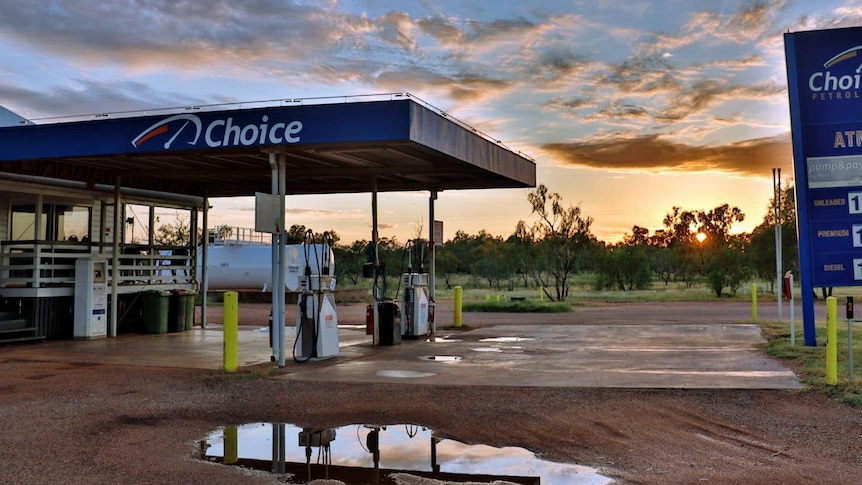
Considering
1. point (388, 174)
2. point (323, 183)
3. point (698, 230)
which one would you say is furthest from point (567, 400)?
point (698, 230)

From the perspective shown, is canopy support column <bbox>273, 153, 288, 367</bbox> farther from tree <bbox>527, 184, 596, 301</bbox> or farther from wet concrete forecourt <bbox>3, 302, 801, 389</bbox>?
tree <bbox>527, 184, 596, 301</bbox>

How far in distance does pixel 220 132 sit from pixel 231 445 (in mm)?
7062

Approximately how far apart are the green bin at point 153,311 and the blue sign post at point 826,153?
15.1 metres

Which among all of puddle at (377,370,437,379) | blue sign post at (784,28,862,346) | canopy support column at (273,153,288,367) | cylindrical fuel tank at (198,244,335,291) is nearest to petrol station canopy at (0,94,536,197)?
canopy support column at (273,153,288,367)

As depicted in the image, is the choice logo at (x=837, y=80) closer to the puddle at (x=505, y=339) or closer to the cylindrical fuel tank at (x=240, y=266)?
the puddle at (x=505, y=339)

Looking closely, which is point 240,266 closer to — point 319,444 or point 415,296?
point 415,296

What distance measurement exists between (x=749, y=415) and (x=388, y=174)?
10.5 metres

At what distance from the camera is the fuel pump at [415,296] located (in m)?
18.4

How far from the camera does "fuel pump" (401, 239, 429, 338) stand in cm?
1842

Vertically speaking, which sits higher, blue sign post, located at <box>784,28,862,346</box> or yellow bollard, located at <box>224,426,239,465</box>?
blue sign post, located at <box>784,28,862,346</box>

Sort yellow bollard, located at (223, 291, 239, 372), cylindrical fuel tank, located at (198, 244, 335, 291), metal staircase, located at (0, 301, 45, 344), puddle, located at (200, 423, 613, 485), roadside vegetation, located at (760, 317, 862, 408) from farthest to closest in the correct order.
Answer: cylindrical fuel tank, located at (198, 244, 335, 291) < metal staircase, located at (0, 301, 45, 344) < yellow bollard, located at (223, 291, 239, 372) < roadside vegetation, located at (760, 317, 862, 408) < puddle, located at (200, 423, 613, 485)

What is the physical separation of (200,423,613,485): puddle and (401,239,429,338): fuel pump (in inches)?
390

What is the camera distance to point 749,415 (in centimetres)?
879

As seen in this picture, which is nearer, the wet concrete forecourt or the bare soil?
the bare soil
